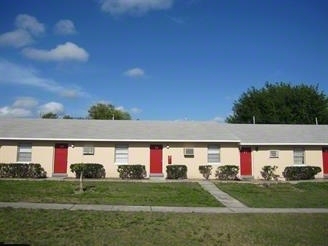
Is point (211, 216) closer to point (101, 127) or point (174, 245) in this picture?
point (174, 245)

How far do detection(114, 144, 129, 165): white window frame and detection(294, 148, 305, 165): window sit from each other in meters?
12.7

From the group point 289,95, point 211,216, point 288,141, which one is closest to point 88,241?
point 211,216

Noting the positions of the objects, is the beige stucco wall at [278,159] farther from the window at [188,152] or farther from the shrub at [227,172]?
the window at [188,152]

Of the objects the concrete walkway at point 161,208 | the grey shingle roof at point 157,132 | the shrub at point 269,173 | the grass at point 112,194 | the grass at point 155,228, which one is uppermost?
the grey shingle roof at point 157,132

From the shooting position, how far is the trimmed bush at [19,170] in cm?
2594

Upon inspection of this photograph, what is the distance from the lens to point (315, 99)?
49.6 metres

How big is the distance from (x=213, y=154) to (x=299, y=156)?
22.6ft

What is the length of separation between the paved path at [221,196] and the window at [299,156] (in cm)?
903

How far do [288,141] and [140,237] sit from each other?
21988mm

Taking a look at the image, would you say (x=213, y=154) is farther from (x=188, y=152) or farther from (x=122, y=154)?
(x=122, y=154)

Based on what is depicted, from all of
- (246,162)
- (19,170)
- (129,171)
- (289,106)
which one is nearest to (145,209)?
(129,171)

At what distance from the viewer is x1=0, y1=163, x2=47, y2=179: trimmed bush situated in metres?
25.9

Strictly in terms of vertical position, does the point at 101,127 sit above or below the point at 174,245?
above

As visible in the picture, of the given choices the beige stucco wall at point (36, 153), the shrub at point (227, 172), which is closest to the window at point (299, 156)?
the shrub at point (227, 172)
